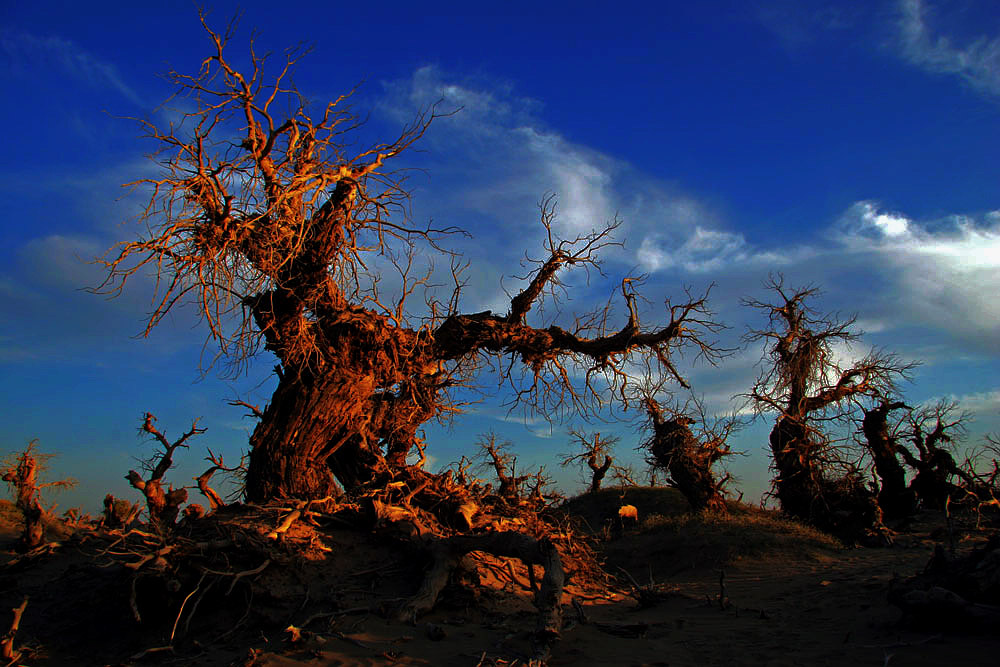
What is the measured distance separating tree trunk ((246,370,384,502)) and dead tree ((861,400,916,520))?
49.3ft

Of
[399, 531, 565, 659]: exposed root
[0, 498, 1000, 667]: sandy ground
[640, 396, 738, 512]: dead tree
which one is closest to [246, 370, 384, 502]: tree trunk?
[0, 498, 1000, 667]: sandy ground

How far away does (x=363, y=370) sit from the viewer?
955 centimetres

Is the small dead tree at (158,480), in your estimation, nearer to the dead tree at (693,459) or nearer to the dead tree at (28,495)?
the dead tree at (28,495)

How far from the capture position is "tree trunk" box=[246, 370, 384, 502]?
887 cm

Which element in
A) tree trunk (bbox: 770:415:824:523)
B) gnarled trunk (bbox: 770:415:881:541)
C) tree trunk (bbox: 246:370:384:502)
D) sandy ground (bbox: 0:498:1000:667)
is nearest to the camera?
sandy ground (bbox: 0:498:1000:667)

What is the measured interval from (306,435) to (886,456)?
16469 millimetres

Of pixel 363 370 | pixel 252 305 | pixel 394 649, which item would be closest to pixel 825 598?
pixel 394 649

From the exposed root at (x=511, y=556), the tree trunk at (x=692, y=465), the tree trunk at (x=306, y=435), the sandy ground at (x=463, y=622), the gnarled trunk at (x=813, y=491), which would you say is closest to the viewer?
the sandy ground at (x=463, y=622)

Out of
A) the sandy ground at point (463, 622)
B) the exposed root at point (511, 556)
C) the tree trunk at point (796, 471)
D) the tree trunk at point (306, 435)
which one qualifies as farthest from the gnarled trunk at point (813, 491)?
the tree trunk at point (306, 435)

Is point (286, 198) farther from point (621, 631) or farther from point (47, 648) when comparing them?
point (621, 631)

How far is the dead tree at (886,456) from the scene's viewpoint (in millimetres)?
17203

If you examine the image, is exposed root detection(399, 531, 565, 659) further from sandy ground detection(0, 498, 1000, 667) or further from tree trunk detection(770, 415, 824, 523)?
tree trunk detection(770, 415, 824, 523)

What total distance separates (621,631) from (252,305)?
6.58 metres

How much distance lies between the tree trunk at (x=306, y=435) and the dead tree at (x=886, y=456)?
15.0 metres
